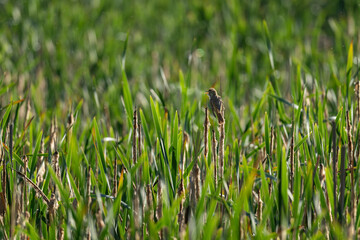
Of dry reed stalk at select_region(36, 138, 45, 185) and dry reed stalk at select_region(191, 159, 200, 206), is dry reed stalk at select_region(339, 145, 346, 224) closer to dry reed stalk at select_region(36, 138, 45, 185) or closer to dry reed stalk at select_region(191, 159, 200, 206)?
dry reed stalk at select_region(191, 159, 200, 206)

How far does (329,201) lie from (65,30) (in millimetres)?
2442

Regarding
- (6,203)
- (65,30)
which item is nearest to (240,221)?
(6,203)

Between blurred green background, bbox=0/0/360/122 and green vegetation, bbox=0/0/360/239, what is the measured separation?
0.04 feet

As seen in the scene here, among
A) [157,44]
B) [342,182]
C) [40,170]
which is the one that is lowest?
[40,170]

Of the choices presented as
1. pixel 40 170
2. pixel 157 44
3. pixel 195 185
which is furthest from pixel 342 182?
pixel 157 44

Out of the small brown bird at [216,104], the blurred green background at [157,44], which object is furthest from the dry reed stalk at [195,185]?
the blurred green background at [157,44]

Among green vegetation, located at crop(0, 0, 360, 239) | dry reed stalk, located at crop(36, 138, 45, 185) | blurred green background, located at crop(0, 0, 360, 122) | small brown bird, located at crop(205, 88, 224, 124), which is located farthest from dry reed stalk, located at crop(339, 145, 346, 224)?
blurred green background, located at crop(0, 0, 360, 122)

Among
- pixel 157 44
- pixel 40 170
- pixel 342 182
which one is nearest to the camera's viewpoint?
pixel 342 182

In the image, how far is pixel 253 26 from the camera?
3455 mm

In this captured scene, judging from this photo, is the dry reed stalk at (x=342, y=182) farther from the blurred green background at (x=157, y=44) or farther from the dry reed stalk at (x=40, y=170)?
the blurred green background at (x=157, y=44)

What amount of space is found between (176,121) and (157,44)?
2.29m

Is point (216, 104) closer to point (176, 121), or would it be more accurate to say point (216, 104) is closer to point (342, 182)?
point (176, 121)

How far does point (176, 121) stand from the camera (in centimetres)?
127

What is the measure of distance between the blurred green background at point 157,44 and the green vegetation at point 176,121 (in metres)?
0.01
